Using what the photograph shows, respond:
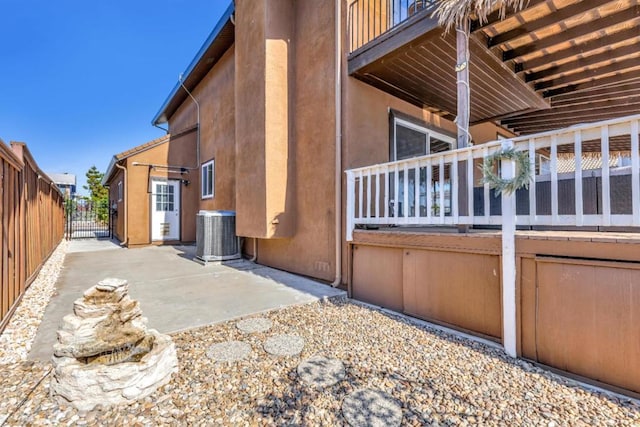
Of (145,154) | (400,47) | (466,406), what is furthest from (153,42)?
(466,406)

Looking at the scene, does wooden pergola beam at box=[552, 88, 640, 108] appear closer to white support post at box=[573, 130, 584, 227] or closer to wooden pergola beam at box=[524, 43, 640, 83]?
wooden pergola beam at box=[524, 43, 640, 83]

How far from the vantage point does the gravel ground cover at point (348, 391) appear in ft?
6.04

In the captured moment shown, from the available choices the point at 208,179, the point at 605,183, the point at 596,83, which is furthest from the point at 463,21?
the point at 208,179

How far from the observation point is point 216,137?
9.11 m

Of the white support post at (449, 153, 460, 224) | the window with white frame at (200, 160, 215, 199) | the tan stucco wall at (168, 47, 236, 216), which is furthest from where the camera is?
the window with white frame at (200, 160, 215, 199)

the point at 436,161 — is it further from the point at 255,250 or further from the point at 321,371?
the point at 255,250

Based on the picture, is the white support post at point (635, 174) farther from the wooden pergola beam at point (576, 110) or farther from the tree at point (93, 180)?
the tree at point (93, 180)

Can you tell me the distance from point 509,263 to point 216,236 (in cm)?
600

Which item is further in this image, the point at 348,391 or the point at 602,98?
the point at 602,98

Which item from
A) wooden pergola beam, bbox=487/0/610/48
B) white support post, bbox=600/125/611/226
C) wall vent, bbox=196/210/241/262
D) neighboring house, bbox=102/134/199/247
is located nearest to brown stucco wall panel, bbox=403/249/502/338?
white support post, bbox=600/125/611/226

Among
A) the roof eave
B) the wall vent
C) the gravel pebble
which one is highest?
the roof eave

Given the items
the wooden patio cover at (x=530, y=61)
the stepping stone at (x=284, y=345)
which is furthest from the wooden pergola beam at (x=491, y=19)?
the stepping stone at (x=284, y=345)

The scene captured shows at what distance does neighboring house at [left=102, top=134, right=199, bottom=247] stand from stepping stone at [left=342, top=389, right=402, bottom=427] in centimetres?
989

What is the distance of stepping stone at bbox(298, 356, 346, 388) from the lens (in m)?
2.24
